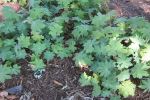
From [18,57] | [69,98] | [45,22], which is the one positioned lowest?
[69,98]

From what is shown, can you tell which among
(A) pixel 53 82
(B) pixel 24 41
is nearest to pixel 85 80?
(A) pixel 53 82

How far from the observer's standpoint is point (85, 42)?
4.62m

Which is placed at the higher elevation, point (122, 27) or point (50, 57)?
point (122, 27)

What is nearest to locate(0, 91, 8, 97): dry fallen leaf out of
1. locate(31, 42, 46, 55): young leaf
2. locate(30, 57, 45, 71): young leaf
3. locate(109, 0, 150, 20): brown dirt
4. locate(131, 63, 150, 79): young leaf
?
locate(30, 57, 45, 71): young leaf

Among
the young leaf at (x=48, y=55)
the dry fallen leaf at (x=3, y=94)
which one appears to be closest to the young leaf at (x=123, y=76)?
the young leaf at (x=48, y=55)

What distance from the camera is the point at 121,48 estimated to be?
14.1ft

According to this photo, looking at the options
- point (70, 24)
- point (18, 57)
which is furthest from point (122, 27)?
point (18, 57)

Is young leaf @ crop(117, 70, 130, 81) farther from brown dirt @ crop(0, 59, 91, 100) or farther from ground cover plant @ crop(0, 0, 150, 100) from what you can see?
brown dirt @ crop(0, 59, 91, 100)

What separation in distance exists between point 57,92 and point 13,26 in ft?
4.01

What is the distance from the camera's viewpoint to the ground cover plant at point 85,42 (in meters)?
4.19

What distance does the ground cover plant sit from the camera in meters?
4.19

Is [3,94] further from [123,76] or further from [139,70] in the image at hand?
[139,70]

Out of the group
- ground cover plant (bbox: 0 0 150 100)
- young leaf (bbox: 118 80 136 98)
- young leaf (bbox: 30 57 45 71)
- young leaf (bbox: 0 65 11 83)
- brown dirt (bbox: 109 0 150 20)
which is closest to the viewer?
young leaf (bbox: 118 80 136 98)

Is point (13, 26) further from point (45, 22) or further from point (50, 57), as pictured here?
point (50, 57)
